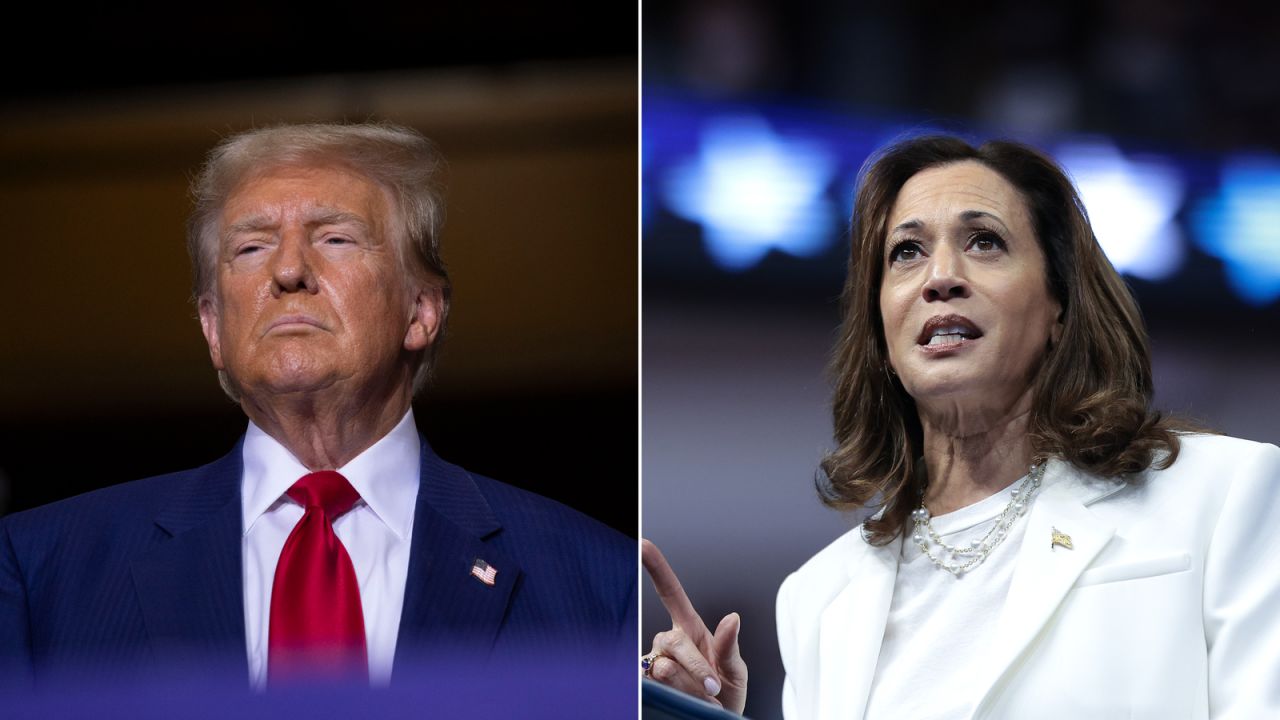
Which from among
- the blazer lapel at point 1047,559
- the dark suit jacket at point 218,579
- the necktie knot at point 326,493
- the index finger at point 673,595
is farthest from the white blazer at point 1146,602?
the necktie knot at point 326,493

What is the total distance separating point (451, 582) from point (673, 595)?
513 mm

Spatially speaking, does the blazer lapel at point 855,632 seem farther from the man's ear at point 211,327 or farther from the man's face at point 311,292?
the man's ear at point 211,327

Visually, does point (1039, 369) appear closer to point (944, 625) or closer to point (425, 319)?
point (944, 625)

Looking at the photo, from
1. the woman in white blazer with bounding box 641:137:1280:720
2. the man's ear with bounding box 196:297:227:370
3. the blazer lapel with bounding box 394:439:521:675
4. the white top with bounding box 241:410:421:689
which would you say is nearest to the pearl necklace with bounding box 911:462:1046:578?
the woman in white blazer with bounding box 641:137:1280:720

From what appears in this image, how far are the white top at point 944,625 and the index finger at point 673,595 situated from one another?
0.44 metres

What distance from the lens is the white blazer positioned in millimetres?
2814

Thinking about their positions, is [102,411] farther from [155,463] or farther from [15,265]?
[15,265]

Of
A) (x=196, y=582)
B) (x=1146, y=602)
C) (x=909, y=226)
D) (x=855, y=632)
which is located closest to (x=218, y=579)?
(x=196, y=582)

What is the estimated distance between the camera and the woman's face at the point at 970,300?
308cm

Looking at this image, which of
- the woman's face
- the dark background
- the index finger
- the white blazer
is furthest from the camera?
the dark background

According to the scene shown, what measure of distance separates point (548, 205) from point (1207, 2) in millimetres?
1643

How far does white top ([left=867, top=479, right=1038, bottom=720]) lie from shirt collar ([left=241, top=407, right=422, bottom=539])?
1.15 m

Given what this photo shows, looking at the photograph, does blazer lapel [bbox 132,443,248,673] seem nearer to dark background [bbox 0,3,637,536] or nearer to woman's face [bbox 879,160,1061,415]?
dark background [bbox 0,3,637,536]

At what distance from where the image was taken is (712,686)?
125 inches
